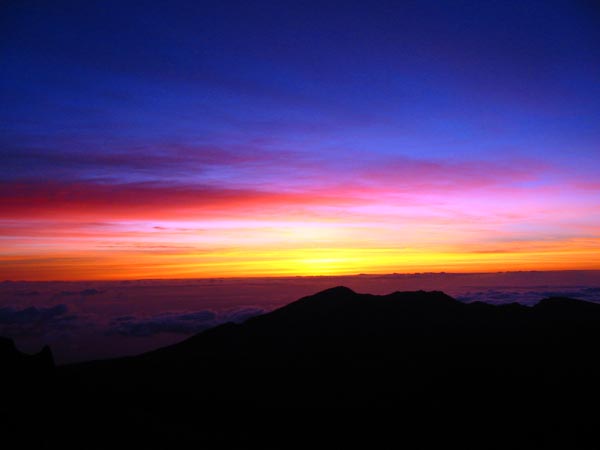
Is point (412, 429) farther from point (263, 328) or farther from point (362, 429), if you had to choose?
point (263, 328)

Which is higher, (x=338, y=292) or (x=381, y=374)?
(x=338, y=292)

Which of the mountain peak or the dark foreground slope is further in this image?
the mountain peak

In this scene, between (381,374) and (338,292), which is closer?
(381,374)

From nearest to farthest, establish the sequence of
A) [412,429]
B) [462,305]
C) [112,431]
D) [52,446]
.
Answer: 1. [52,446]
2. [112,431]
3. [412,429]
4. [462,305]

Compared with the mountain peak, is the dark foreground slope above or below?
below

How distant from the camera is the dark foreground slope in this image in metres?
71.8

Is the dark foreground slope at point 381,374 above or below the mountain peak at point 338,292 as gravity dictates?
below

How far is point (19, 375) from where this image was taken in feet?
208

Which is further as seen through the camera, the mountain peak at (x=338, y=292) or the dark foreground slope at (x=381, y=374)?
the mountain peak at (x=338, y=292)

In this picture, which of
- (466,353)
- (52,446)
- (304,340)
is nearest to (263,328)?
(304,340)

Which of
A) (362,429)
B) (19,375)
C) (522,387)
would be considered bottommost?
(362,429)

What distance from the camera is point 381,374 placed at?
93500 millimetres

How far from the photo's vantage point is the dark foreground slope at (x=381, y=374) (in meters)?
71.8

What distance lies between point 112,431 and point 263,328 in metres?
63.4
